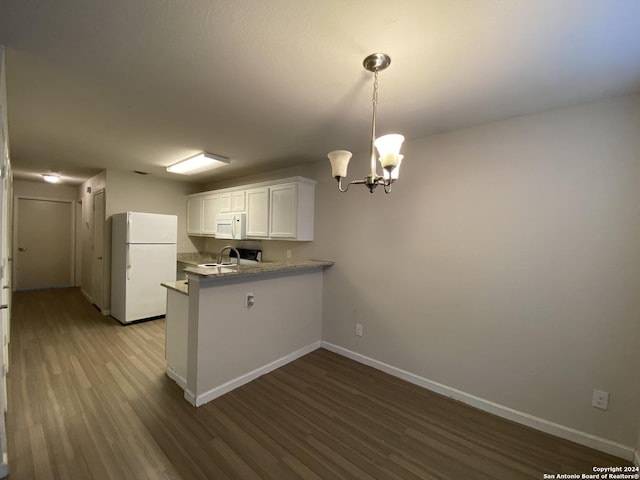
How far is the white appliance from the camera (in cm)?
389

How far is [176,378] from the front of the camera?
252 centimetres

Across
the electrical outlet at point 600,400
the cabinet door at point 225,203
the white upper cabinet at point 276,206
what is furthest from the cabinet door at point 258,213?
the electrical outlet at point 600,400

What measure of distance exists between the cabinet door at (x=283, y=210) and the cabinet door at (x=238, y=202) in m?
0.65

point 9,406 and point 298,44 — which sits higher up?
point 298,44

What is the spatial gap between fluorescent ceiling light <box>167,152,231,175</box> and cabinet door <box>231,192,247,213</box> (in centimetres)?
53

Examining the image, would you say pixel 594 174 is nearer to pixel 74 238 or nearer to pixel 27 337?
pixel 27 337

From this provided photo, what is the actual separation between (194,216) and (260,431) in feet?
13.6

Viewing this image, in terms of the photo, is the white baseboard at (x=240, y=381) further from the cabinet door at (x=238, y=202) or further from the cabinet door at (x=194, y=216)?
the cabinet door at (x=194, y=216)

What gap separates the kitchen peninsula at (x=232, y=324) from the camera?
2.23 m

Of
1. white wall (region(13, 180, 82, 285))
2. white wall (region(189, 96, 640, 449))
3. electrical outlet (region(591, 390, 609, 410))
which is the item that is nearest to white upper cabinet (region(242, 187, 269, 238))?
white wall (region(189, 96, 640, 449))

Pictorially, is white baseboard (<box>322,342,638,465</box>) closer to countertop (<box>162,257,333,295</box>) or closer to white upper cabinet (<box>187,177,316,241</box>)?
countertop (<box>162,257,333,295</box>)

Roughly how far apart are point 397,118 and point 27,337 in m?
5.09

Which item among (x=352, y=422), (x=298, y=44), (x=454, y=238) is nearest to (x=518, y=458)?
(x=352, y=422)

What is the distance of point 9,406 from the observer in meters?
2.09
